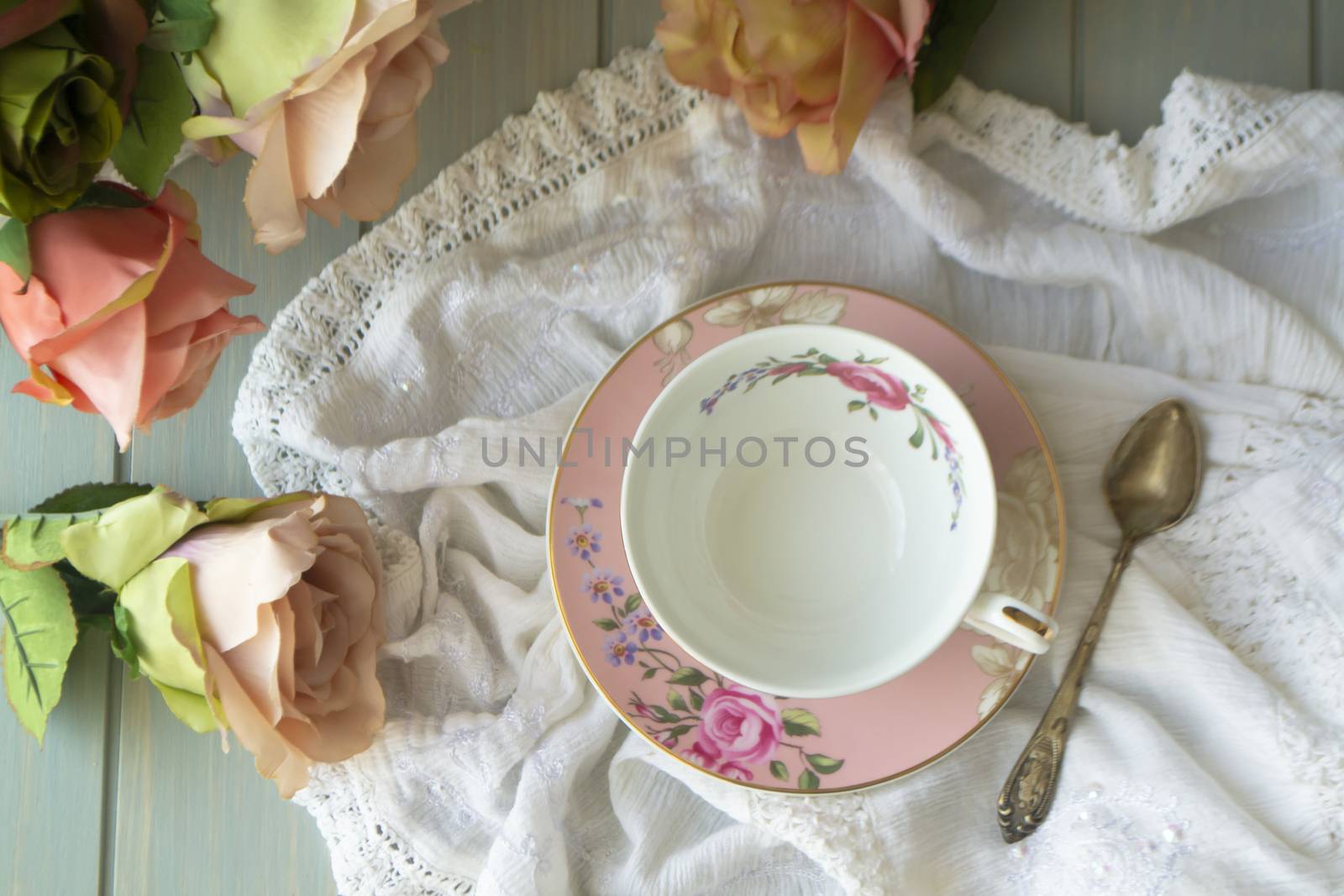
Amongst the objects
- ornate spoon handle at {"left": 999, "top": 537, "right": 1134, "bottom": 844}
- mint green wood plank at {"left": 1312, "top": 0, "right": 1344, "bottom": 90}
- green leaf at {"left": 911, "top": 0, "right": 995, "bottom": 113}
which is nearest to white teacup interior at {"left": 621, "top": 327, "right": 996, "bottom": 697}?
ornate spoon handle at {"left": 999, "top": 537, "right": 1134, "bottom": 844}

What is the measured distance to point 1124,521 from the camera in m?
0.75

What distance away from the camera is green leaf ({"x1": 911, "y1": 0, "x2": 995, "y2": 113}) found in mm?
754

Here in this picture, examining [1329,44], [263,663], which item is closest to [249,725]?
[263,663]

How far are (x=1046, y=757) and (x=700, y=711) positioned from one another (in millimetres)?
260

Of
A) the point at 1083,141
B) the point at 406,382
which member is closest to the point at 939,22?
the point at 1083,141

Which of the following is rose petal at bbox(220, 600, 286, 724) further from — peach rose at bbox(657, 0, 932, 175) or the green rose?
peach rose at bbox(657, 0, 932, 175)

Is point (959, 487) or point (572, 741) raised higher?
point (959, 487)

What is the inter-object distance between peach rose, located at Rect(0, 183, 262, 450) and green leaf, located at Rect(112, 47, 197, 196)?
2 centimetres

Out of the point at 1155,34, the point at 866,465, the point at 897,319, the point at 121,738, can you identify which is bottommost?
the point at 121,738

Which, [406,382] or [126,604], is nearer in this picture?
[126,604]

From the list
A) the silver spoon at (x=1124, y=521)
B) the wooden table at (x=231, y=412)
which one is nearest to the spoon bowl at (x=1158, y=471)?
the silver spoon at (x=1124, y=521)

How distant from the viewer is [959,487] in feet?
2.35

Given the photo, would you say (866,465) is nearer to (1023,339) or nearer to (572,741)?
(1023,339)

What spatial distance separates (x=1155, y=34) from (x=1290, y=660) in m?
0.50
